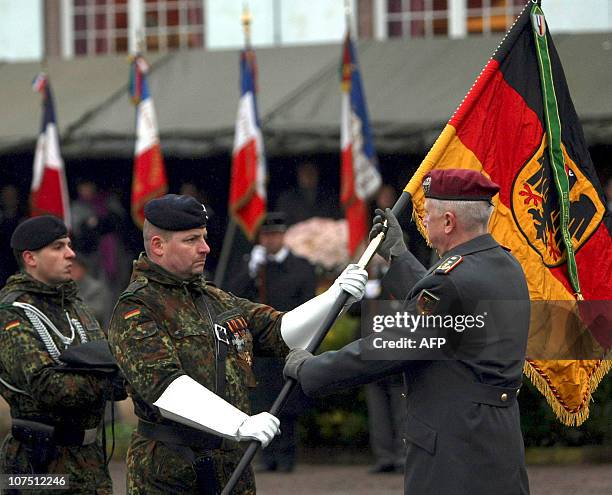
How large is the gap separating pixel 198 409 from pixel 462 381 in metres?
1.01

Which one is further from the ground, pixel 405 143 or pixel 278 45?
pixel 278 45

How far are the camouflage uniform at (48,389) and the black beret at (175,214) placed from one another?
3.48 ft

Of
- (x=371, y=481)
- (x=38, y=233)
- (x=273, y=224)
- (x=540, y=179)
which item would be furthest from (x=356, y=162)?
(x=540, y=179)

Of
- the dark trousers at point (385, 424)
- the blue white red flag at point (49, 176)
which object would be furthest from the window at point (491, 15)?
the dark trousers at point (385, 424)

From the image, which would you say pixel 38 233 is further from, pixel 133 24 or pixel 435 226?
pixel 133 24

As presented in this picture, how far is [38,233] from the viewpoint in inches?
278

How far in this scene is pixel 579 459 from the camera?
444 inches

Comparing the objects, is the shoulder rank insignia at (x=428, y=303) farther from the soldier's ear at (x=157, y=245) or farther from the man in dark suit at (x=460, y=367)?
the soldier's ear at (x=157, y=245)

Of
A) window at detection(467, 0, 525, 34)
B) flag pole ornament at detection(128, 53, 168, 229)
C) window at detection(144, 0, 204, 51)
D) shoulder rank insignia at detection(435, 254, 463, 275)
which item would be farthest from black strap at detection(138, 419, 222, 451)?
window at detection(144, 0, 204, 51)

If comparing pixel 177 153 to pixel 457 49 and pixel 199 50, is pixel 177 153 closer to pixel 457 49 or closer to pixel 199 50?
pixel 199 50

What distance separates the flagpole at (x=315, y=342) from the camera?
17.8 ft

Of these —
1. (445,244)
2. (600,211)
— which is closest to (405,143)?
(600,211)

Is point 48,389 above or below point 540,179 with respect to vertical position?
below

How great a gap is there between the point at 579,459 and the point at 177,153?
7.31m
